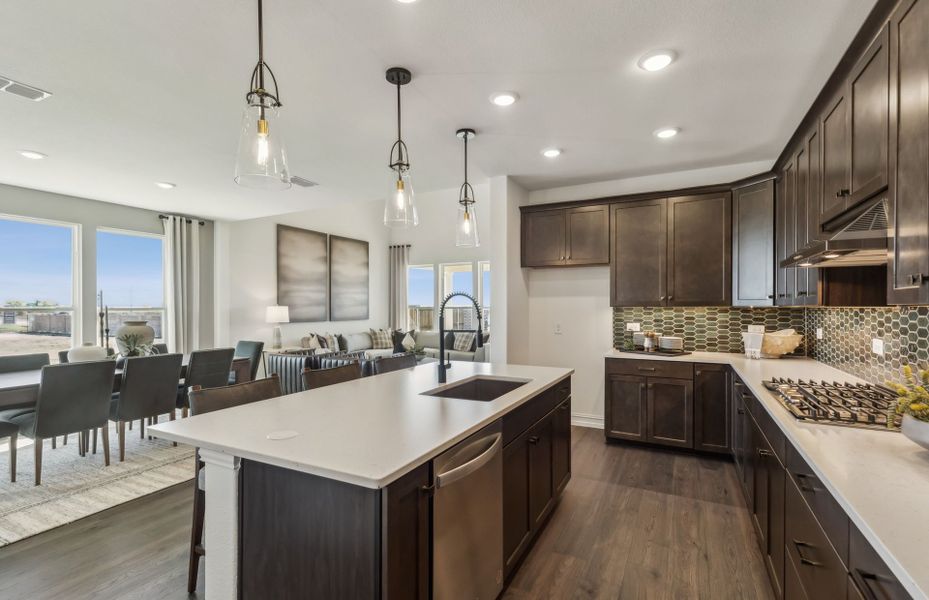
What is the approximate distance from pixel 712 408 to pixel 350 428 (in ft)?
10.9

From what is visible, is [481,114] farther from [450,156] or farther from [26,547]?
[26,547]

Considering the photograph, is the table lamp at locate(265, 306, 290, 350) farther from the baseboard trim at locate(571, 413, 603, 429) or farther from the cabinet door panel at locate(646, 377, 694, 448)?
the cabinet door panel at locate(646, 377, 694, 448)

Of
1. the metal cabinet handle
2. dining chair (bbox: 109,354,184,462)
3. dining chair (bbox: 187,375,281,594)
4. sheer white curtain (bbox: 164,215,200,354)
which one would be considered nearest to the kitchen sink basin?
dining chair (bbox: 187,375,281,594)

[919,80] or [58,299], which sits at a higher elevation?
[919,80]

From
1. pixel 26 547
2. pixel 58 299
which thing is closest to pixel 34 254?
pixel 58 299

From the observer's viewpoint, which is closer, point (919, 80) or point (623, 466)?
point (919, 80)

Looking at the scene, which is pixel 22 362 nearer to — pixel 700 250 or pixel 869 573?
pixel 869 573

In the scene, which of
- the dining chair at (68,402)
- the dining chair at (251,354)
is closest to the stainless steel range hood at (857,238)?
the dining chair at (68,402)

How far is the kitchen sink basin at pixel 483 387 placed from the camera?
2.71 metres

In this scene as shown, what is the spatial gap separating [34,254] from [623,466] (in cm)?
661

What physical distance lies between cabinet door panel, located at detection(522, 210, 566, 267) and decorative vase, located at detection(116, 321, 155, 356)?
390 centimetres

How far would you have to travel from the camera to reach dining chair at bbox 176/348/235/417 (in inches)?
170

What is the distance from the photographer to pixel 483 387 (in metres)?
2.87

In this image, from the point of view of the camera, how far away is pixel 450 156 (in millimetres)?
3783
